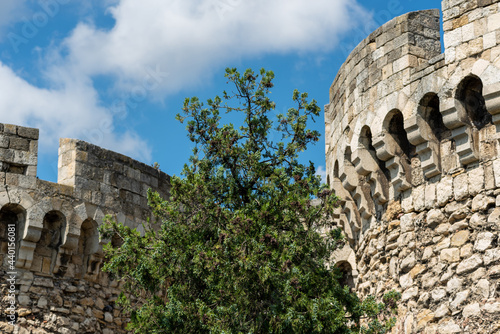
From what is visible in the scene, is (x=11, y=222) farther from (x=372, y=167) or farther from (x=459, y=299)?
(x=459, y=299)

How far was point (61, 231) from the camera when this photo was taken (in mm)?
11781

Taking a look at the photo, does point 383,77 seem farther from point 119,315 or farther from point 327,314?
point 119,315

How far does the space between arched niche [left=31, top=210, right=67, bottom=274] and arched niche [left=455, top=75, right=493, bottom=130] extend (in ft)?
15.9

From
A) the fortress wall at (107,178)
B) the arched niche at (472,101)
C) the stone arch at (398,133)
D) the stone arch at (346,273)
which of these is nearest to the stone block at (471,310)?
the arched niche at (472,101)

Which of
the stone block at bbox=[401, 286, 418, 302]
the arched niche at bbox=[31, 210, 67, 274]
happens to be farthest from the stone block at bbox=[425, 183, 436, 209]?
the arched niche at bbox=[31, 210, 67, 274]

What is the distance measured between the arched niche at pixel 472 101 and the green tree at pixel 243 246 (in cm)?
168

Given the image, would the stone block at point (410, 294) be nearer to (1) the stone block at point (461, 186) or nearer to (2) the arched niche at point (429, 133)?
(1) the stone block at point (461, 186)

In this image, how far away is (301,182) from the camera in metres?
10.4

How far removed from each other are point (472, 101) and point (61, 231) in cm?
502

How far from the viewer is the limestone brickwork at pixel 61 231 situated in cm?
1136

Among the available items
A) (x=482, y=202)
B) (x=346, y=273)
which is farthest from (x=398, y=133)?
(x=346, y=273)

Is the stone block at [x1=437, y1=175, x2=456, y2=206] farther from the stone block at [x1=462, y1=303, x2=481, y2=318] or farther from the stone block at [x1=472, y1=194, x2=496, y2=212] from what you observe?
the stone block at [x1=462, y1=303, x2=481, y2=318]

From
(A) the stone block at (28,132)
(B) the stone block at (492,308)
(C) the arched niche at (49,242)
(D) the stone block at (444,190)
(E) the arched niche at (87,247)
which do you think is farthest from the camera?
(E) the arched niche at (87,247)

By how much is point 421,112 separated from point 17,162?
465 centimetres
